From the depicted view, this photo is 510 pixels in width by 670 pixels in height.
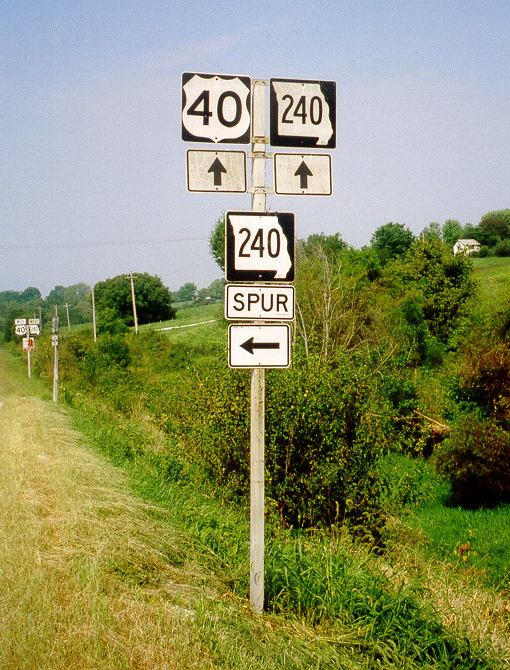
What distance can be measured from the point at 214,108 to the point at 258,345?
1.68 m

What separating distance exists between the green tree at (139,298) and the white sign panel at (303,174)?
90.8m

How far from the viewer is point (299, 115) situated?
532cm

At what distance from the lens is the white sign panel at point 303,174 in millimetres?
5262

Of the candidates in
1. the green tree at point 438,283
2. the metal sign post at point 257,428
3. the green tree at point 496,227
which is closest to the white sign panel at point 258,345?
the metal sign post at point 257,428

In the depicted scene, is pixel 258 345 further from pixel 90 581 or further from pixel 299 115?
pixel 90 581

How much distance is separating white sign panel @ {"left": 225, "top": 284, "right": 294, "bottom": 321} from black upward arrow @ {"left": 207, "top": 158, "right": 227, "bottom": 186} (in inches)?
29.5

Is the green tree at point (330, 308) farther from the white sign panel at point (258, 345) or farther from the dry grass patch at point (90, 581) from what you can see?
the white sign panel at point (258, 345)

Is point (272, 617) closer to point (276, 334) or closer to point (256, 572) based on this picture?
point (256, 572)

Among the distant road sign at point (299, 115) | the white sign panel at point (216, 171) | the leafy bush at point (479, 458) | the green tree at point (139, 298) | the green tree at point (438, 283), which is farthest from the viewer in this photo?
the green tree at point (139, 298)

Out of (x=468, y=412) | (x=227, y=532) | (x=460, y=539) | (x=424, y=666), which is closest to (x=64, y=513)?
(x=227, y=532)

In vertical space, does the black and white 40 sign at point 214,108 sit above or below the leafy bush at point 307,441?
above

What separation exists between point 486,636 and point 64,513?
158 inches

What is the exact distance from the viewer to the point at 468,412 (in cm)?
1917

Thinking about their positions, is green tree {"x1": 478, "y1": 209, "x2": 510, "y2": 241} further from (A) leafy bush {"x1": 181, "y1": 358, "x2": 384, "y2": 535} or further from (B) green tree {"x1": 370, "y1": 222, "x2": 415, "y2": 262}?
(A) leafy bush {"x1": 181, "y1": 358, "x2": 384, "y2": 535}
